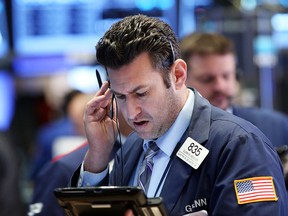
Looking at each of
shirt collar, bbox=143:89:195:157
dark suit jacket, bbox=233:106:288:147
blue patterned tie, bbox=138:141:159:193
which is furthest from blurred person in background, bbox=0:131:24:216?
shirt collar, bbox=143:89:195:157

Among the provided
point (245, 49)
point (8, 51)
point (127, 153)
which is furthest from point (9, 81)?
point (127, 153)

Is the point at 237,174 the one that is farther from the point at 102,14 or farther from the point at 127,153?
the point at 102,14

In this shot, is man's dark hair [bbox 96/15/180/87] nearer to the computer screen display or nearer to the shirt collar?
the shirt collar

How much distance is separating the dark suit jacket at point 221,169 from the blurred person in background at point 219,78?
1684mm

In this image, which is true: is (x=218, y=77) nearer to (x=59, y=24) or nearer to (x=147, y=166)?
(x=59, y=24)

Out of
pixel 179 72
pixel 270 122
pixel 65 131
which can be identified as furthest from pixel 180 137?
pixel 65 131

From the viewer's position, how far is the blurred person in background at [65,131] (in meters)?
6.53

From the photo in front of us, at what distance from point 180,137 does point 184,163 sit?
0.48 feet

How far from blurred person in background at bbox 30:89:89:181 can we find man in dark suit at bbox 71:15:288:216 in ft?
9.10

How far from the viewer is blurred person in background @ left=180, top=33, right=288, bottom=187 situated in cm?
500

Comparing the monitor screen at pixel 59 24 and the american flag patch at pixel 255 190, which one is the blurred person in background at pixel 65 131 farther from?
the american flag patch at pixel 255 190

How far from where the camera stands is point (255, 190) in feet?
9.93

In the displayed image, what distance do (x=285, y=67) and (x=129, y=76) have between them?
17.4 ft

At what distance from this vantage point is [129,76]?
10.6ft
